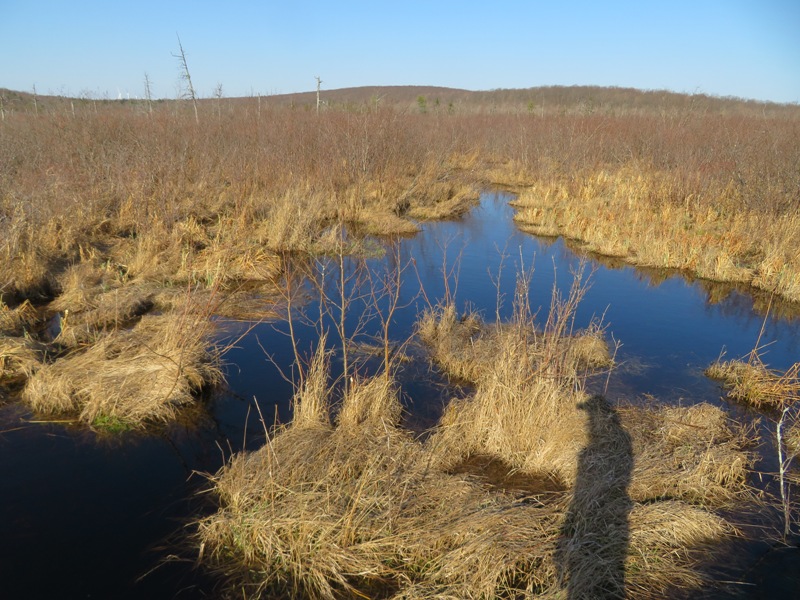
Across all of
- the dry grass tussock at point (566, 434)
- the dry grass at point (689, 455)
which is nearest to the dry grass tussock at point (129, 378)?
the dry grass tussock at point (566, 434)

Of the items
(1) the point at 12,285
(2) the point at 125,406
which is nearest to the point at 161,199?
(1) the point at 12,285

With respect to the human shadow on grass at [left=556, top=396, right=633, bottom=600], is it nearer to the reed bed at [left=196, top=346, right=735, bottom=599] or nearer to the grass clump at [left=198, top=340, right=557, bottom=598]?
the reed bed at [left=196, top=346, right=735, bottom=599]

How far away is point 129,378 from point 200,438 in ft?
3.14

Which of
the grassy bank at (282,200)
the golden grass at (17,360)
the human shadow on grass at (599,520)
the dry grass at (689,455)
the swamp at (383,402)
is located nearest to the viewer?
the human shadow on grass at (599,520)

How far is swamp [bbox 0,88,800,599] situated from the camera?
3295mm

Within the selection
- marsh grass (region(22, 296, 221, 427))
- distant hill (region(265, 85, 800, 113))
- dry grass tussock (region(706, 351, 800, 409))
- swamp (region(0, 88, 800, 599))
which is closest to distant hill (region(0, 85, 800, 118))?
distant hill (region(265, 85, 800, 113))

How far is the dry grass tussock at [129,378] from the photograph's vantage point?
484cm

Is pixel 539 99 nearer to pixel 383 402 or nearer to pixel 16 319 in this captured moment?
pixel 16 319

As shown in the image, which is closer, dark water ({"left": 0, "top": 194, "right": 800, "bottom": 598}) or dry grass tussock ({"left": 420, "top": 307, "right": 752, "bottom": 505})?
dark water ({"left": 0, "top": 194, "right": 800, "bottom": 598})

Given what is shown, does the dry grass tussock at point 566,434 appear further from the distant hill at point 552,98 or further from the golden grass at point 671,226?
the distant hill at point 552,98

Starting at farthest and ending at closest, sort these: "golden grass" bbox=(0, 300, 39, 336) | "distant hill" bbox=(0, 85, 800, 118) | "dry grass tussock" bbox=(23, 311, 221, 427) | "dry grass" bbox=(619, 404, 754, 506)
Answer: "distant hill" bbox=(0, 85, 800, 118) < "golden grass" bbox=(0, 300, 39, 336) < "dry grass tussock" bbox=(23, 311, 221, 427) < "dry grass" bbox=(619, 404, 754, 506)

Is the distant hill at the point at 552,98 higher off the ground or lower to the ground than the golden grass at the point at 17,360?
higher

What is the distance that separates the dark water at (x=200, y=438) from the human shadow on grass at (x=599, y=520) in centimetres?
84

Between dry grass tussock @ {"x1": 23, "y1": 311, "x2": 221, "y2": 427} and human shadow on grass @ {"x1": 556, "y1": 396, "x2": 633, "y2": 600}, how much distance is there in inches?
140
